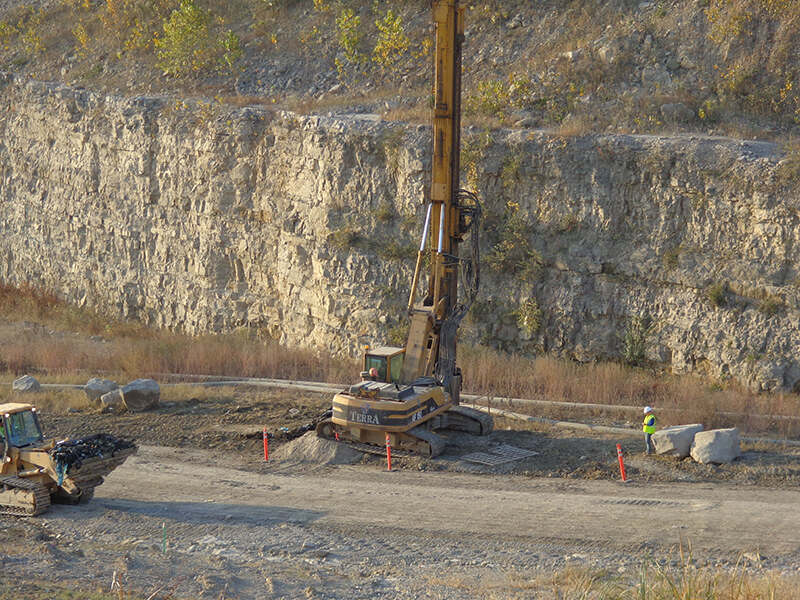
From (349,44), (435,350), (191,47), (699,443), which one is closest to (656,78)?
(349,44)

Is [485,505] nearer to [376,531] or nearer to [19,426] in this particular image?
[376,531]

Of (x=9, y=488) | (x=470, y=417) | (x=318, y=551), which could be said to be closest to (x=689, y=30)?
(x=470, y=417)

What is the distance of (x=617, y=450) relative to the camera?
1716cm

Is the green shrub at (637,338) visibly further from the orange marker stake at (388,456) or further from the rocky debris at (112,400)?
the rocky debris at (112,400)

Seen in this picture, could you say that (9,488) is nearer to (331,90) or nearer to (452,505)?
(452,505)

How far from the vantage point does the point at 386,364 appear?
18375 mm

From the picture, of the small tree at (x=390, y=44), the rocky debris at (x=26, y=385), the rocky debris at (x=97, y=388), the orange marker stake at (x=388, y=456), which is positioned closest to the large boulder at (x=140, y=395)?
the rocky debris at (x=97, y=388)

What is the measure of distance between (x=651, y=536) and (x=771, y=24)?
651 inches

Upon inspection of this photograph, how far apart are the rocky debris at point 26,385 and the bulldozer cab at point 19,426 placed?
7442 millimetres

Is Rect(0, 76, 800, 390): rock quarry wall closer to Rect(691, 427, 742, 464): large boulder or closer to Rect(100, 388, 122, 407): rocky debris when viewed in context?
Rect(691, 427, 742, 464): large boulder

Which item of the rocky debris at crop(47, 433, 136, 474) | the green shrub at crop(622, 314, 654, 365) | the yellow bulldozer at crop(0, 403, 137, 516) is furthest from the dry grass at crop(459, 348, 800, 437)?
the yellow bulldozer at crop(0, 403, 137, 516)

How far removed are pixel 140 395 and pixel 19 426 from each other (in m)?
5.87

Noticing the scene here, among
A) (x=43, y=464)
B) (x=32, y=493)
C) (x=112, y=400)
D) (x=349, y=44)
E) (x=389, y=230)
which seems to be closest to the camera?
(x=32, y=493)

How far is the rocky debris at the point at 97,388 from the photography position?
882 inches
